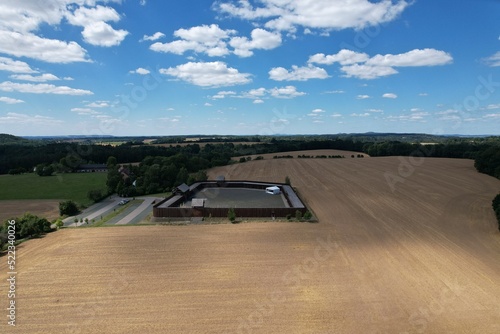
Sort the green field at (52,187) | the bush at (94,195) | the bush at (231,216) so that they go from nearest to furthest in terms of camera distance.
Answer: the bush at (231,216) < the bush at (94,195) < the green field at (52,187)

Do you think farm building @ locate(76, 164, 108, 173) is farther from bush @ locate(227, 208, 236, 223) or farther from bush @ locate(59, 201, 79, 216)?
bush @ locate(227, 208, 236, 223)

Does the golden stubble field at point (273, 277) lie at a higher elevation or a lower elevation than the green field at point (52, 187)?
higher

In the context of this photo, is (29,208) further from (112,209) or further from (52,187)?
(52,187)

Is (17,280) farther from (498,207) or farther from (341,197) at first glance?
(498,207)

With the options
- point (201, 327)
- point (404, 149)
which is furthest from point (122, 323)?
point (404, 149)

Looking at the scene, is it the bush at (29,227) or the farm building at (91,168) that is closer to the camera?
the bush at (29,227)

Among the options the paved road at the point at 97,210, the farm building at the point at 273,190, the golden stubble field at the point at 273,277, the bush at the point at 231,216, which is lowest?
the paved road at the point at 97,210

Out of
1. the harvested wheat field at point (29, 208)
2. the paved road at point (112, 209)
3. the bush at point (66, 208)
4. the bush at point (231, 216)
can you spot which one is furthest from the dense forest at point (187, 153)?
the bush at point (231, 216)

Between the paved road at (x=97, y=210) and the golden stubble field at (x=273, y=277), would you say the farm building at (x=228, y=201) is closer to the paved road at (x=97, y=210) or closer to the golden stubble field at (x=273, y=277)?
the golden stubble field at (x=273, y=277)
